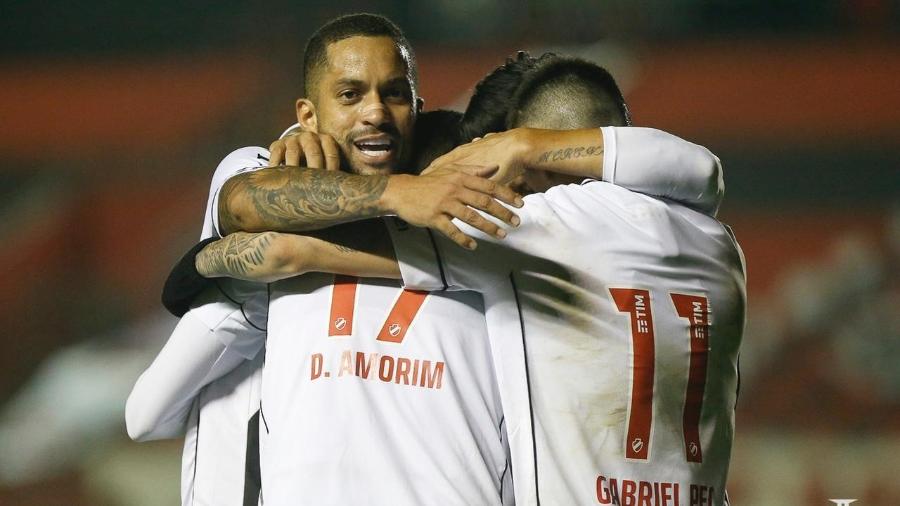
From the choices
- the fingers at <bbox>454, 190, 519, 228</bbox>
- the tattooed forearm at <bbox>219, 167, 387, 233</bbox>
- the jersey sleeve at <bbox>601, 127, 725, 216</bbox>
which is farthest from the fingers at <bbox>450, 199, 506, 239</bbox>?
the jersey sleeve at <bbox>601, 127, 725, 216</bbox>

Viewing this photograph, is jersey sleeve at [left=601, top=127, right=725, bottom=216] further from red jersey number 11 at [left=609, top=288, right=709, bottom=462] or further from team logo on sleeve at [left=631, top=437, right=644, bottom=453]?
team logo on sleeve at [left=631, top=437, right=644, bottom=453]

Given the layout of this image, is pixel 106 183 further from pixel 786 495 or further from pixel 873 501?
pixel 873 501

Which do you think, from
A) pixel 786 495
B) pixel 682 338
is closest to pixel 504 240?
pixel 682 338

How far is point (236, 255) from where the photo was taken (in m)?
1.50

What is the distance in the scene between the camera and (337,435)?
1443mm

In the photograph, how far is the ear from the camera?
1772mm

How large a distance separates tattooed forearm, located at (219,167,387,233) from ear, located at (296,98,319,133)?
254 millimetres

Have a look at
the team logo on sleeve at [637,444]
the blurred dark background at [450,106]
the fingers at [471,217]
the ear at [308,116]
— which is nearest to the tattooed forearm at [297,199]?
the fingers at [471,217]

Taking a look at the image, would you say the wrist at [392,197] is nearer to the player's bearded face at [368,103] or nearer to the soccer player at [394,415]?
the soccer player at [394,415]

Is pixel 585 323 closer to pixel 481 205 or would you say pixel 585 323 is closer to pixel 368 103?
pixel 481 205

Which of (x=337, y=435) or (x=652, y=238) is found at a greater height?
(x=652, y=238)

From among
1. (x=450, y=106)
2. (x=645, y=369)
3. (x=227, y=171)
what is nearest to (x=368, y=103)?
(x=227, y=171)

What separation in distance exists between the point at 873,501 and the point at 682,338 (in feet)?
6.98

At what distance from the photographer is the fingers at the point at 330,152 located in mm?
1616
